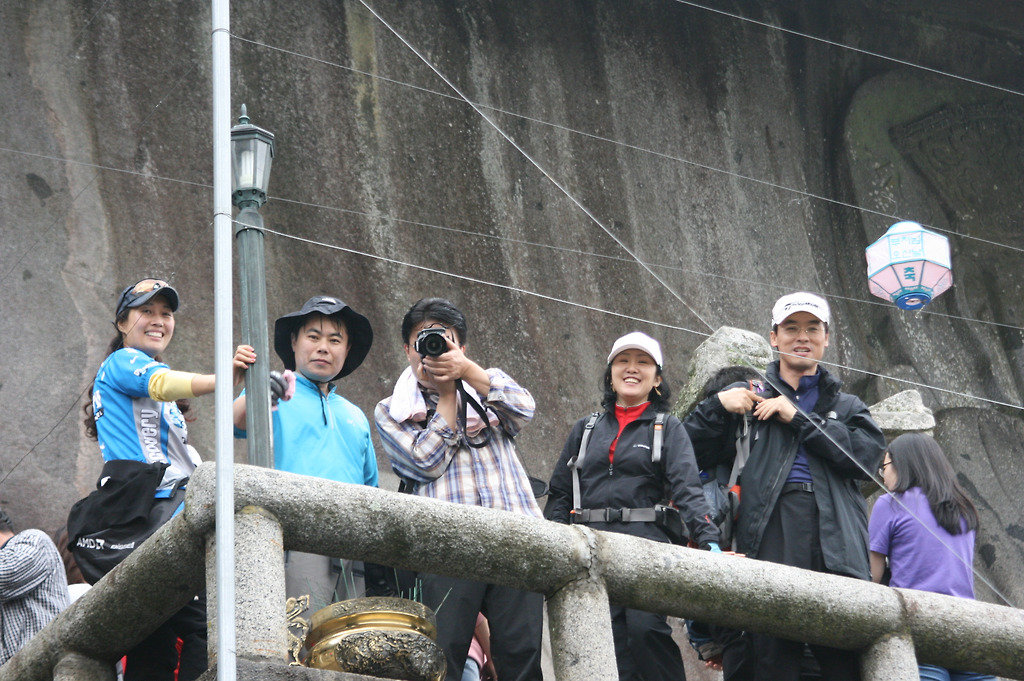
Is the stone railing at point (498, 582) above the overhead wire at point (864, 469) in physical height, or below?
below

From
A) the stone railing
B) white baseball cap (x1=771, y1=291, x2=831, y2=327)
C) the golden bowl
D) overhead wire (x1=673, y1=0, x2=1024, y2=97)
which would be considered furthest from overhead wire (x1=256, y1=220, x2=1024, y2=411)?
the golden bowl

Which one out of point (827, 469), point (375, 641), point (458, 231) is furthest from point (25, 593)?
point (458, 231)

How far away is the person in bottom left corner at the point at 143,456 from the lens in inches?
175

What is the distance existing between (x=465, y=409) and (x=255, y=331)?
87cm

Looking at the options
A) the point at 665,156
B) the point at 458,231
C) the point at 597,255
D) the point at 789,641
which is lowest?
the point at 789,641

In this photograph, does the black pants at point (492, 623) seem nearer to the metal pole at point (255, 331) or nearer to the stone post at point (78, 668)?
the metal pole at point (255, 331)

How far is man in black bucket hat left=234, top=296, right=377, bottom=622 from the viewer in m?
4.72

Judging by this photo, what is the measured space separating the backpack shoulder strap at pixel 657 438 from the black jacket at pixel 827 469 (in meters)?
0.35

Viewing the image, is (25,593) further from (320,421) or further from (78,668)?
(320,421)

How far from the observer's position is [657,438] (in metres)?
5.12

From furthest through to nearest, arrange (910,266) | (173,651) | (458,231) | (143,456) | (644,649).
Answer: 1. (458,231)
2. (910,266)
3. (143,456)
4. (644,649)
5. (173,651)

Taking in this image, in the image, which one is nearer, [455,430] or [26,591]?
[26,591]

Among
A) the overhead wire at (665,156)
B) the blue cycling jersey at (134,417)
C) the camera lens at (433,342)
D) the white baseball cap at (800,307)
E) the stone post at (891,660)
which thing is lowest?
the stone post at (891,660)

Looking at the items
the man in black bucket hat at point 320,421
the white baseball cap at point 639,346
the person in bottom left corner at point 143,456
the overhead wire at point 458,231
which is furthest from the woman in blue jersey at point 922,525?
the overhead wire at point 458,231
